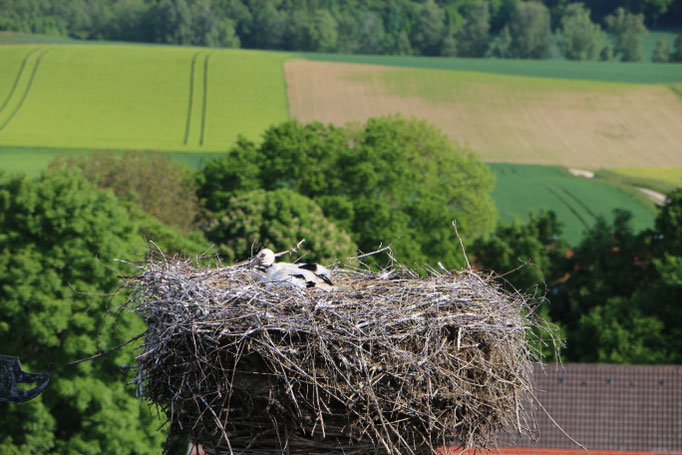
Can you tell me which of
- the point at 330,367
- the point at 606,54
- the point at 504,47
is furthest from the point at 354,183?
the point at 606,54

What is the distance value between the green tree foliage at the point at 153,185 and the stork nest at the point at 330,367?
31.8 m

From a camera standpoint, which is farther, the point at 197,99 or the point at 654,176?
the point at 197,99

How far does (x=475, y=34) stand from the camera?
94.2 metres

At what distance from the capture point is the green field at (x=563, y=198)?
50250mm

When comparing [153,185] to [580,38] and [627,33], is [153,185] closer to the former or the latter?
[580,38]

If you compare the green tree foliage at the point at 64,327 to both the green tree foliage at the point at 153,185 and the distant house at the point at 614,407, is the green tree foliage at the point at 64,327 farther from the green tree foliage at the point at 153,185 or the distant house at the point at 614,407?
the green tree foliage at the point at 153,185

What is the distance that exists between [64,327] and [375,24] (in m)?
78.6

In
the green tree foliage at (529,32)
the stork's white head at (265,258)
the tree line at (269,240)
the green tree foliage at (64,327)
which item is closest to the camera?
the stork's white head at (265,258)

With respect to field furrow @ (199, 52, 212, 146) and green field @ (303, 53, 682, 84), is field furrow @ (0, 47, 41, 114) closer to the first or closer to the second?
field furrow @ (199, 52, 212, 146)

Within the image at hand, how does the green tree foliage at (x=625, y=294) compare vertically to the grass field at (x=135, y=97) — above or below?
above

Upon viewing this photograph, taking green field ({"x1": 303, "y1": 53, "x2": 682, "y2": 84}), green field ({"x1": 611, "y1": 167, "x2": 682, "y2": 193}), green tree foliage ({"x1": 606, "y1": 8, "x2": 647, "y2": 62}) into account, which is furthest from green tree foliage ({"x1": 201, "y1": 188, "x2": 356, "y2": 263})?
green tree foliage ({"x1": 606, "y1": 8, "x2": 647, "y2": 62})

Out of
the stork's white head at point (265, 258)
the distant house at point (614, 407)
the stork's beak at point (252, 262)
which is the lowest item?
the distant house at point (614, 407)

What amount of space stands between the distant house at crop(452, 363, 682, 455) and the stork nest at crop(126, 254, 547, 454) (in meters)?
14.3

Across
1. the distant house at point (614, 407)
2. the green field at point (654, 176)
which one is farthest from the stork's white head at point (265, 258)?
the green field at point (654, 176)
